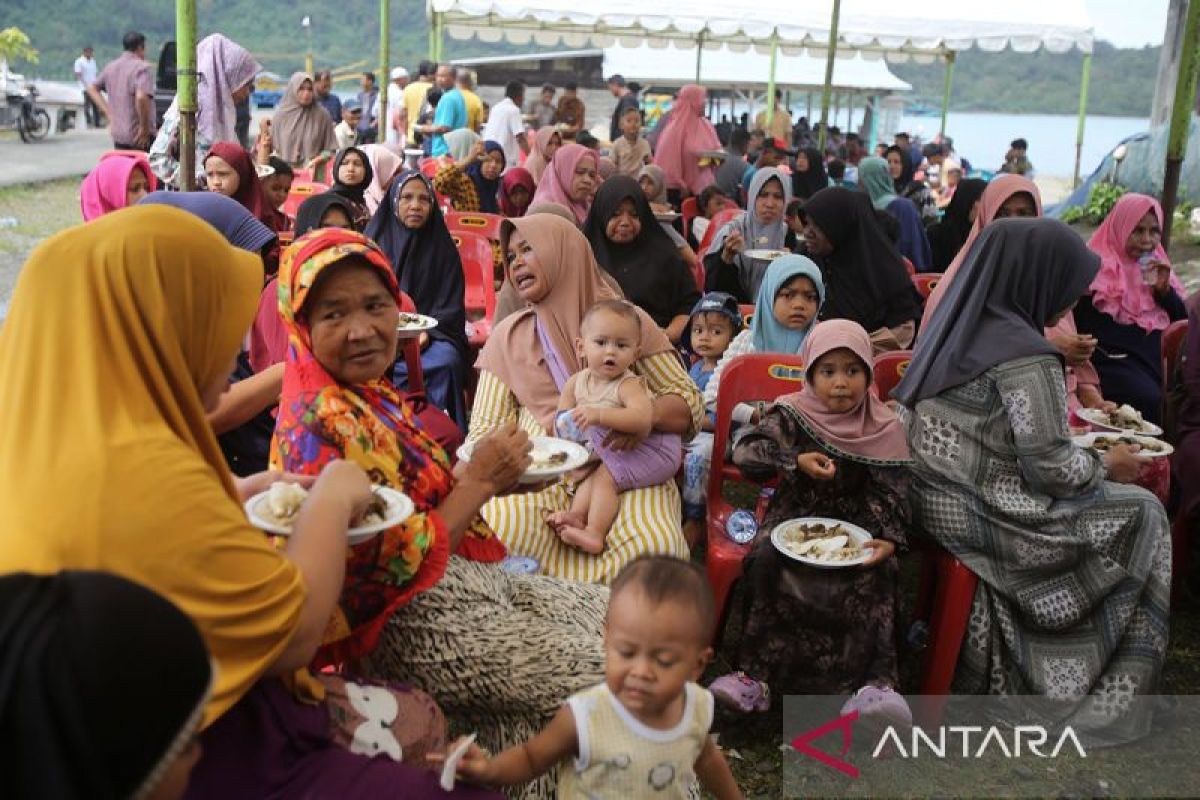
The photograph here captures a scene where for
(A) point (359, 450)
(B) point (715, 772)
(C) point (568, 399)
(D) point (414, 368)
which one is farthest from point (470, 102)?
(B) point (715, 772)

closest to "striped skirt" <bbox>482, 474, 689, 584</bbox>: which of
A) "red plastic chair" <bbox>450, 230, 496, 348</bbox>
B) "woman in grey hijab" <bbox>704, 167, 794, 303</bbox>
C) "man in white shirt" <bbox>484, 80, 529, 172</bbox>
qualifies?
"red plastic chair" <bbox>450, 230, 496, 348</bbox>

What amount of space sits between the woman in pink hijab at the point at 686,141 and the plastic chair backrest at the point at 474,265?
5343 mm

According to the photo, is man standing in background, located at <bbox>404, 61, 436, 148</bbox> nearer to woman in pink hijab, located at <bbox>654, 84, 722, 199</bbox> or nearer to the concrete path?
woman in pink hijab, located at <bbox>654, 84, 722, 199</bbox>

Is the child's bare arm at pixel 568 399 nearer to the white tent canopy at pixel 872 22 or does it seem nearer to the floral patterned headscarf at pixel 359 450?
the floral patterned headscarf at pixel 359 450

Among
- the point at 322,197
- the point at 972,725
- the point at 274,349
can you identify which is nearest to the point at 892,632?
the point at 972,725

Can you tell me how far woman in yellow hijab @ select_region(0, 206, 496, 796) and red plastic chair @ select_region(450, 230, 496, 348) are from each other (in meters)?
4.01

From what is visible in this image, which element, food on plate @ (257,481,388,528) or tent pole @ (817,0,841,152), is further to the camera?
tent pole @ (817,0,841,152)

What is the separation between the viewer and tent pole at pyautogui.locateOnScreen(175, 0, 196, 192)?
4.14m

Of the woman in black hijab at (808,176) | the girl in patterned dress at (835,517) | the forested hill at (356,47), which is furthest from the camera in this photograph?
the forested hill at (356,47)

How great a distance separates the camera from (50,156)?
19.4 m

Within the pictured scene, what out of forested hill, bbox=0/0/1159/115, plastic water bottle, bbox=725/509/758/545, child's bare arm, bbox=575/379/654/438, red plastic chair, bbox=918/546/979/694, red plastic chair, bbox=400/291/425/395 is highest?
forested hill, bbox=0/0/1159/115

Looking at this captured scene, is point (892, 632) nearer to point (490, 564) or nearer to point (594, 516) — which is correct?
point (594, 516)

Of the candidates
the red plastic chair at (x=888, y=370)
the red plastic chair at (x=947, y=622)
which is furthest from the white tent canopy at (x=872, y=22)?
the red plastic chair at (x=947, y=622)

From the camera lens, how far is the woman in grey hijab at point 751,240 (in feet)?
20.2
